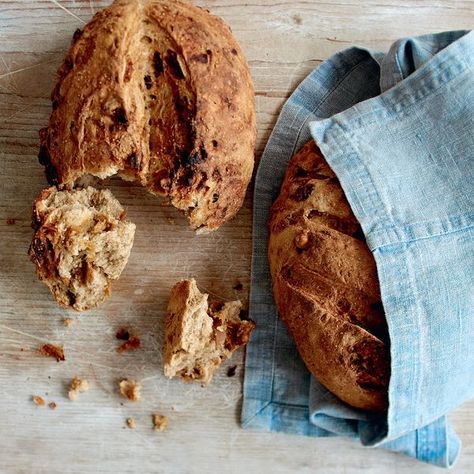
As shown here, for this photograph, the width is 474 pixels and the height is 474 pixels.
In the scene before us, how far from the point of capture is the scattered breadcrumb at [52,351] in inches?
70.2

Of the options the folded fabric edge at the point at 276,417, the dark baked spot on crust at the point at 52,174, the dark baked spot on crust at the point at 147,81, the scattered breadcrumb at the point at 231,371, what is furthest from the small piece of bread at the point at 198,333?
the dark baked spot on crust at the point at 147,81

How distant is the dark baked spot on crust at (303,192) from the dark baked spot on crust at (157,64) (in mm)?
435

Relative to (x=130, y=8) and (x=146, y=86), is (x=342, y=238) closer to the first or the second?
(x=146, y=86)

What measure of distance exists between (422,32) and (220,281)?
92 cm

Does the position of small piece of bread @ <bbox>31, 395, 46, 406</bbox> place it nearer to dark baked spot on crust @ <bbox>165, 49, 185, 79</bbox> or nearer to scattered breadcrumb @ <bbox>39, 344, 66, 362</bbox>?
scattered breadcrumb @ <bbox>39, 344, 66, 362</bbox>

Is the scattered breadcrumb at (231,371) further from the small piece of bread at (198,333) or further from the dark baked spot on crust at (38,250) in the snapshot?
the dark baked spot on crust at (38,250)

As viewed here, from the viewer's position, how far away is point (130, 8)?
146 cm

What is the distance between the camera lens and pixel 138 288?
70.5 inches

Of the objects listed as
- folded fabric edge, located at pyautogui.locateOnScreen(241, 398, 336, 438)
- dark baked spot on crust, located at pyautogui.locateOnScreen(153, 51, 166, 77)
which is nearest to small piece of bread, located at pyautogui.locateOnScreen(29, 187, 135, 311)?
dark baked spot on crust, located at pyautogui.locateOnScreen(153, 51, 166, 77)

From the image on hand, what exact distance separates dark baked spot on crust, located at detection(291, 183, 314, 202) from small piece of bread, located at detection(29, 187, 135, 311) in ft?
1.40

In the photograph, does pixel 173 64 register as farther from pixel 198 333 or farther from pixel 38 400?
pixel 38 400

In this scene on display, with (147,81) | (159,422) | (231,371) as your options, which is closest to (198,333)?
(231,371)

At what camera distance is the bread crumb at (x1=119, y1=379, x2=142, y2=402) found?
1780mm

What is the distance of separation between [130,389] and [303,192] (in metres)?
0.75
